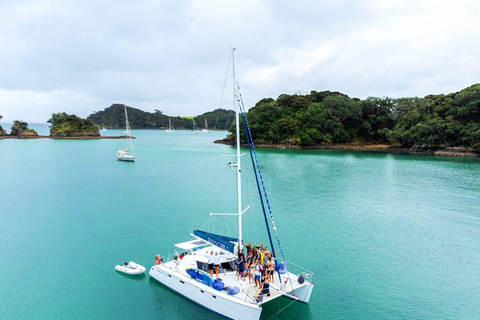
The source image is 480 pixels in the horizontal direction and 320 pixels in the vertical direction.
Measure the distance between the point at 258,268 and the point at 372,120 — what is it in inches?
3970

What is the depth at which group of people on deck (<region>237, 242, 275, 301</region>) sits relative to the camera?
15486 millimetres

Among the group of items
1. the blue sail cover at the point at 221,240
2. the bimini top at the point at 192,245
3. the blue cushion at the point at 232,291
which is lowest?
the blue cushion at the point at 232,291

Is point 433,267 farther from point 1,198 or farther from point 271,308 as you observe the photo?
point 1,198

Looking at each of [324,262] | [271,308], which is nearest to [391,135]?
[324,262]

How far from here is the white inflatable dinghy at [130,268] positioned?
19703 mm

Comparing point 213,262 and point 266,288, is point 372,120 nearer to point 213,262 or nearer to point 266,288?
point 213,262

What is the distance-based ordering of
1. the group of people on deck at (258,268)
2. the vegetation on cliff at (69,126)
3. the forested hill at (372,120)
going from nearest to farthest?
the group of people on deck at (258,268) < the forested hill at (372,120) < the vegetation on cliff at (69,126)

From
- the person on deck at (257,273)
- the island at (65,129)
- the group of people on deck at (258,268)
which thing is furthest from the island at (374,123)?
the person on deck at (257,273)

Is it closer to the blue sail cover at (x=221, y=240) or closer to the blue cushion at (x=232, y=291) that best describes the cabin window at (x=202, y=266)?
the blue sail cover at (x=221, y=240)

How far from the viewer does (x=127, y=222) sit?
95.4 ft

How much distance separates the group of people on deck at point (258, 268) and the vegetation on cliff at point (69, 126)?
147 m

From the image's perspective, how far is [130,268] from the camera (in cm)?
1997

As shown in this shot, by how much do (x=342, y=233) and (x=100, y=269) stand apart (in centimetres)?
1890

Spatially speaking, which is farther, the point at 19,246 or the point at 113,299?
the point at 19,246
